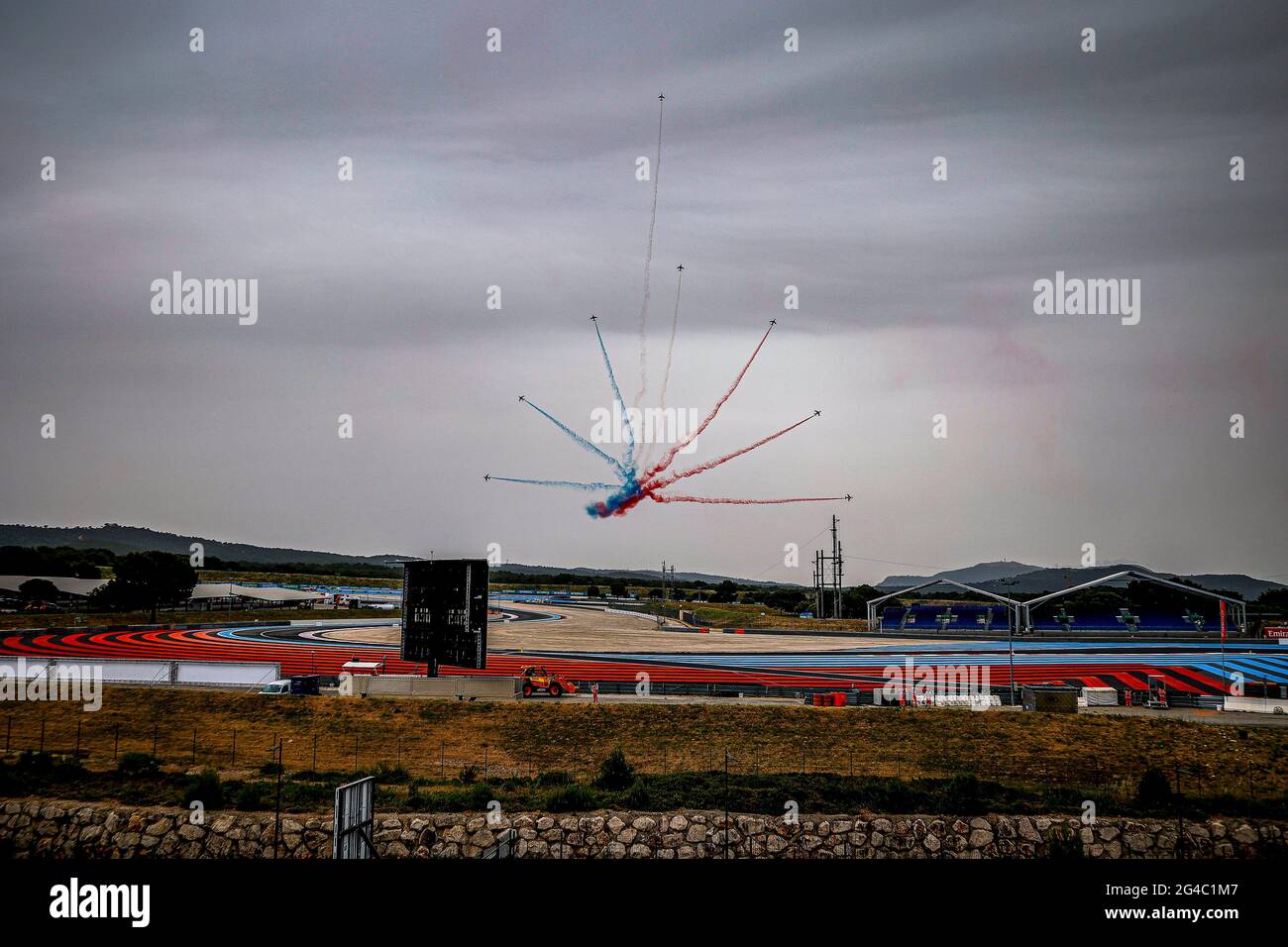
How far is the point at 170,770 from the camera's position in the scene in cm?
3694

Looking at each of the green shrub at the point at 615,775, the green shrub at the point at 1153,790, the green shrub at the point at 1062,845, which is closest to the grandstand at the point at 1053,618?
the green shrub at the point at 1153,790

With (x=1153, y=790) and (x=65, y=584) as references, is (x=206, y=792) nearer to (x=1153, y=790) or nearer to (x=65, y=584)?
(x=1153, y=790)

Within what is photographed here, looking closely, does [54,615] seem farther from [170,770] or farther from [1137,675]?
[1137,675]

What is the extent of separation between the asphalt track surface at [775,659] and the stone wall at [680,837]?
22617 millimetres

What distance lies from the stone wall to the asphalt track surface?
890 inches

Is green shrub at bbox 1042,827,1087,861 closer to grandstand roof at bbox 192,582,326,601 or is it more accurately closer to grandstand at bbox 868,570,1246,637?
grandstand at bbox 868,570,1246,637

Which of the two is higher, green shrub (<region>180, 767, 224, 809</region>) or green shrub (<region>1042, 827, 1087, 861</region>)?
green shrub (<region>180, 767, 224, 809</region>)

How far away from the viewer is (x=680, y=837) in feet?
101

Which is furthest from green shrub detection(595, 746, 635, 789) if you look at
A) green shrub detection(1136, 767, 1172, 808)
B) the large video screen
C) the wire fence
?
green shrub detection(1136, 767, 1172, 808)

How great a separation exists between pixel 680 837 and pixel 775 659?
Result: 41.1 metres

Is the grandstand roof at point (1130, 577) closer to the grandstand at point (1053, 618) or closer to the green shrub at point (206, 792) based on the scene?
the grandstand at point (1053, 618)

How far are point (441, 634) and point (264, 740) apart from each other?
1023 cm

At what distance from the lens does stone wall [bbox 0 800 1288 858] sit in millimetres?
30469
